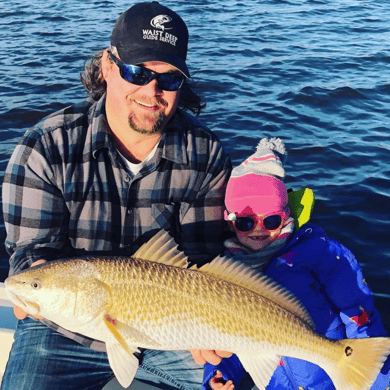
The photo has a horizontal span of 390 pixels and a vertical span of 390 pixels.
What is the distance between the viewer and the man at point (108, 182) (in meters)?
3.30

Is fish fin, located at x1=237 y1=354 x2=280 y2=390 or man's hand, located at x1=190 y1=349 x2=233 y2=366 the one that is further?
man's hand, located at x1=190 y1=349 x2=233 y2=366

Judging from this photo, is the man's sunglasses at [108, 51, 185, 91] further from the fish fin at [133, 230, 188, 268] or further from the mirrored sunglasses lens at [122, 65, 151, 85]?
the fish fin at [133, 230, 188, 268]

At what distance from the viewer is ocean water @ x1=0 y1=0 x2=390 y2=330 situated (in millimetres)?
6559

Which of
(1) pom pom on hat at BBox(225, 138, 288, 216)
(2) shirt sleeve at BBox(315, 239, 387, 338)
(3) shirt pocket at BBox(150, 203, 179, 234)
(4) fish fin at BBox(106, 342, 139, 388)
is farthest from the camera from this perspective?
(1) pom pom on hat at BBox(225, 138, 288, 216)

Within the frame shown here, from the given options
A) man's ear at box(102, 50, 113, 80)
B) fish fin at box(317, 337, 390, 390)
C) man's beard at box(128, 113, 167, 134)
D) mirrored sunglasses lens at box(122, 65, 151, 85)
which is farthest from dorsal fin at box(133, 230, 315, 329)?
man's ear at box(102, 50, 113, 80)

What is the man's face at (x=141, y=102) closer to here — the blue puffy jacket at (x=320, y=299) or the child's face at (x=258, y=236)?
the child's face at (x=258, y=236)

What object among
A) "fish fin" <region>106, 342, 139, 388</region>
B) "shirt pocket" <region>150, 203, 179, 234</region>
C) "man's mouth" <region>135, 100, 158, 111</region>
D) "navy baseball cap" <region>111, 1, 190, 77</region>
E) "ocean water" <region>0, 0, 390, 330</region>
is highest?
"navy baseball cap" <region>111, 1, 190, 77</region>

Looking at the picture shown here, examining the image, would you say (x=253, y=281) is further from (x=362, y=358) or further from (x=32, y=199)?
(x=32, y=199)

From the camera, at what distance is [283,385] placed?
339cm

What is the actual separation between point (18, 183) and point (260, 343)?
1789 mm

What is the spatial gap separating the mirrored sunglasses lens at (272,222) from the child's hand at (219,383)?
3.52 feet

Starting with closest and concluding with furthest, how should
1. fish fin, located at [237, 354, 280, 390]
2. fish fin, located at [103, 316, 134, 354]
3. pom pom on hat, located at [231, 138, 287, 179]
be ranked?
fish fin, located at [103, 316, 134, 354] → fish fin, located at [237, 354, 280, 390] → pom pom on hat, located at [231, 138, 287, 179]

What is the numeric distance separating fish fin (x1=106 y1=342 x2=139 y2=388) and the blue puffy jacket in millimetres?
808

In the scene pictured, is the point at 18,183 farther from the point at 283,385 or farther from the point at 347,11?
the point at 347,11
